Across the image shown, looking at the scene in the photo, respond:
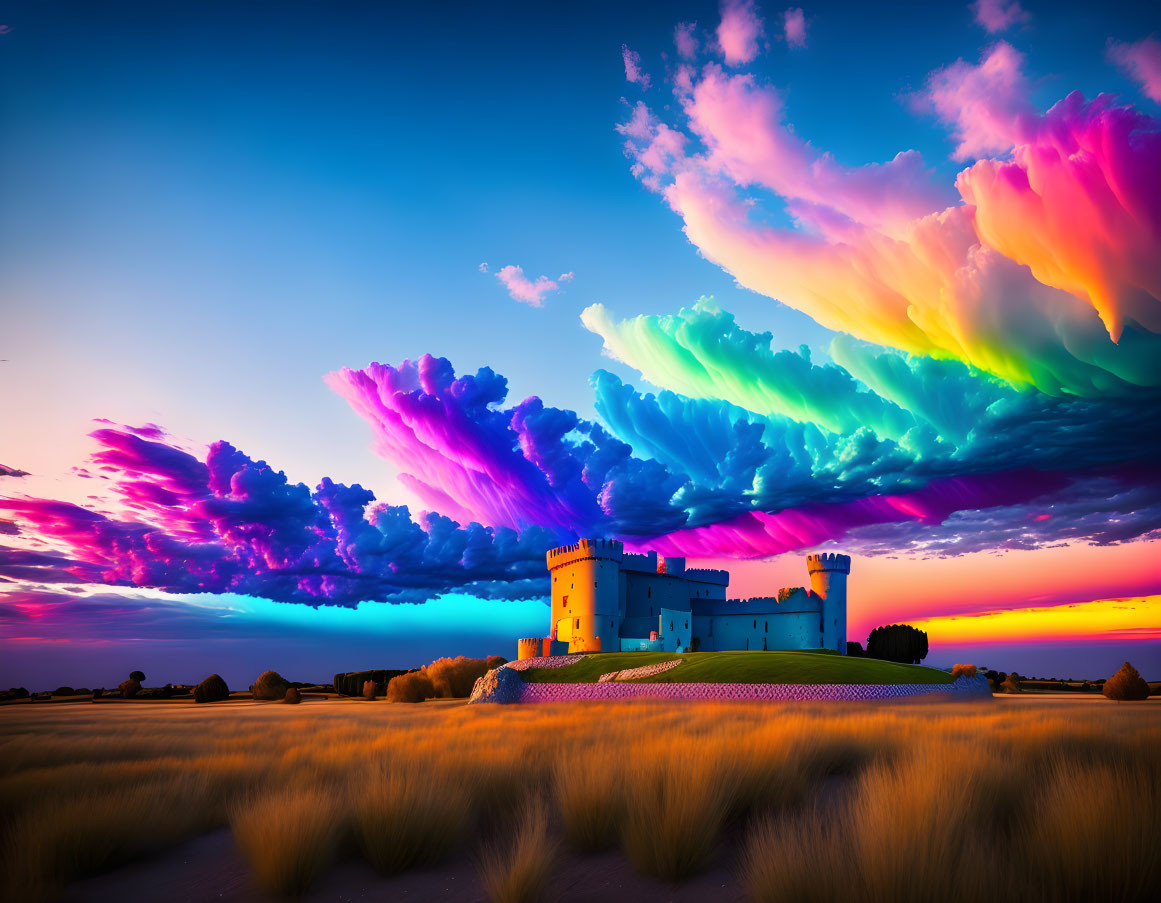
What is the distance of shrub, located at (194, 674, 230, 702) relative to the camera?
40062mm

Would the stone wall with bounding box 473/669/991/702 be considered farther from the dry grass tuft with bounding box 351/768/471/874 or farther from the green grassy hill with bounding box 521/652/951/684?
the dry grass tuft with bounding box 351/768/471/874

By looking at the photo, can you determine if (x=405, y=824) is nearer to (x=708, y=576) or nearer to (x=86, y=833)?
(x=86, y=833)

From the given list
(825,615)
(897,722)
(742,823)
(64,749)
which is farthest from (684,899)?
(825,615)

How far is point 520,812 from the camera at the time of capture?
635 cm

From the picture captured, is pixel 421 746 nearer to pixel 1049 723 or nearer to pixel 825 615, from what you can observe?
pixel 1049 723

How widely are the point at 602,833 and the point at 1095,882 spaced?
11.7 ft

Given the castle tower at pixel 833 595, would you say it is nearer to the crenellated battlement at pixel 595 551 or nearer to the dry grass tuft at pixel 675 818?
the crenellated battlement at pixel 595 551

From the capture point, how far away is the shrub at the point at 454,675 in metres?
45.6

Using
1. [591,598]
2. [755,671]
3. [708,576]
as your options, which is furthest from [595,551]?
[755,671]

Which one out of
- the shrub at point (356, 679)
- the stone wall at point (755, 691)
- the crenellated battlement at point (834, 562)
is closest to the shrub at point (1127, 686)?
the stone wall at point (755, 691)

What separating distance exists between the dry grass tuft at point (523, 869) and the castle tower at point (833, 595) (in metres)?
68.3

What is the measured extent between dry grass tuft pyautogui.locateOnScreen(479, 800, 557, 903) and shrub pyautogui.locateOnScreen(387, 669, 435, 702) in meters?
38.9

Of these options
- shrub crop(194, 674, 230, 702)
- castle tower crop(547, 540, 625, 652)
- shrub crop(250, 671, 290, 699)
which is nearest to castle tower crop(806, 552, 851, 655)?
castle tower crop(547, 540, 625, 652)

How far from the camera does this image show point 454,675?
4694 centimetres
